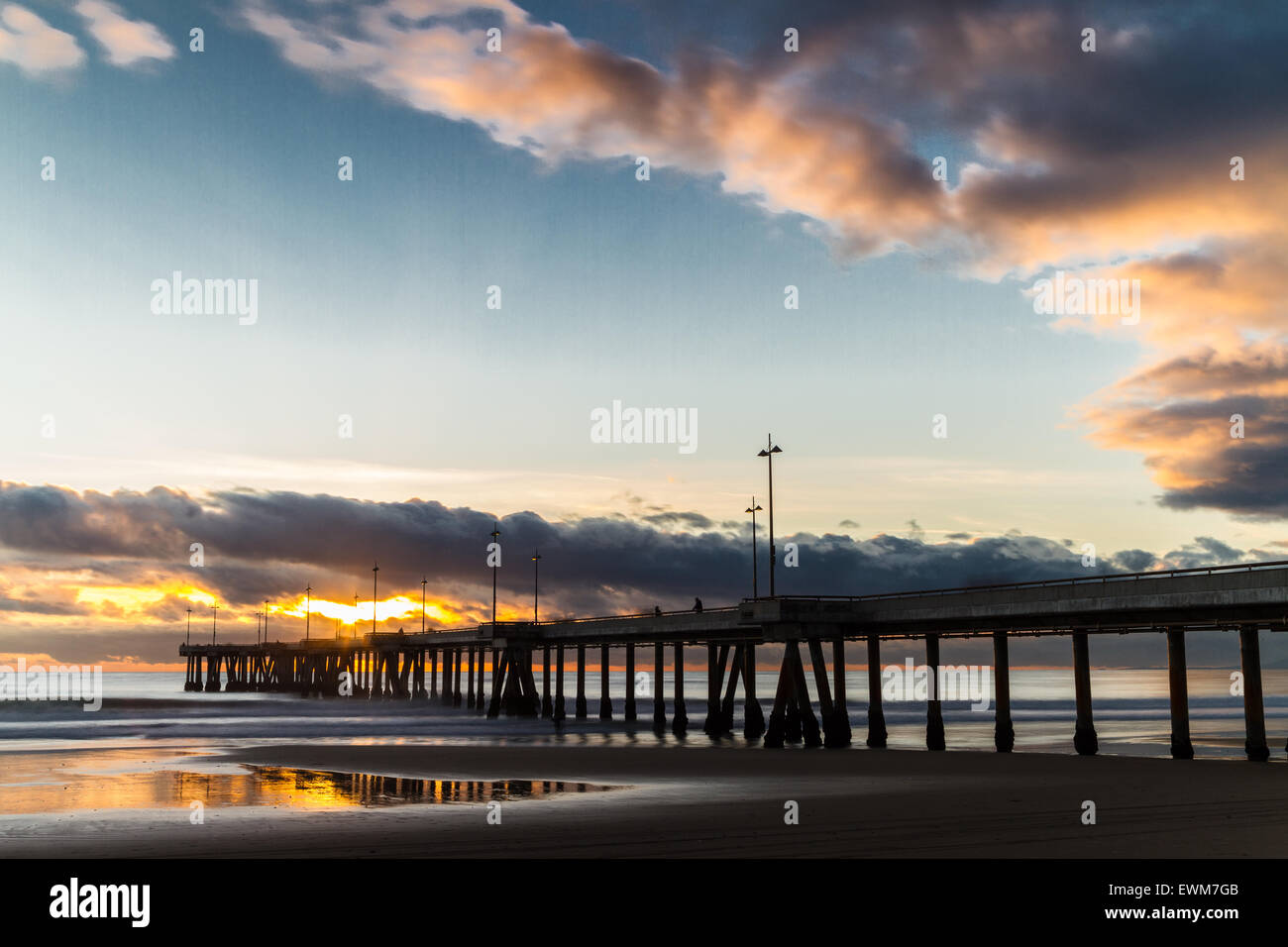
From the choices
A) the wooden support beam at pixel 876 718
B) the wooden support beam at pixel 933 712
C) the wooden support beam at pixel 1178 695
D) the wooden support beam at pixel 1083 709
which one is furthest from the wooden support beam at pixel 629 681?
the wooden support beam at pixel 1178 695

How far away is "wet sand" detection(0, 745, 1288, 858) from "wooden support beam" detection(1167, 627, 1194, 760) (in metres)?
2.44

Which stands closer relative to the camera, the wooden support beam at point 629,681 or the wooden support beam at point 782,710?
the wooden support beam at point 782,710

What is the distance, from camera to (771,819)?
20562mm

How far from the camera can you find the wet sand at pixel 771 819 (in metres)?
16.9

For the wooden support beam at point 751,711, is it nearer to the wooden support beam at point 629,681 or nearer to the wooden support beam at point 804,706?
the wooden support beam at point 804,706

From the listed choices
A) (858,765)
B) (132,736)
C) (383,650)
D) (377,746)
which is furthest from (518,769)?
(383,650)

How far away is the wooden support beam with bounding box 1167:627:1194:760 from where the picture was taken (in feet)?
118

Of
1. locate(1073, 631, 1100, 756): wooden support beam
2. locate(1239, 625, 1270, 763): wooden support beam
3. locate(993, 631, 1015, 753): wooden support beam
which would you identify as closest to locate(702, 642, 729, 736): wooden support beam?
locate(993, 631, 1015, 753): wooden support beam

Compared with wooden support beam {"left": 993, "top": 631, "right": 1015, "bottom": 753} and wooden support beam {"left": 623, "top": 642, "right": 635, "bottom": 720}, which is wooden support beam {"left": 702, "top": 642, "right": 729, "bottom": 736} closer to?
wooden support beam {"left": 623, "top": 642, "right": 635, "bottom": 720}
